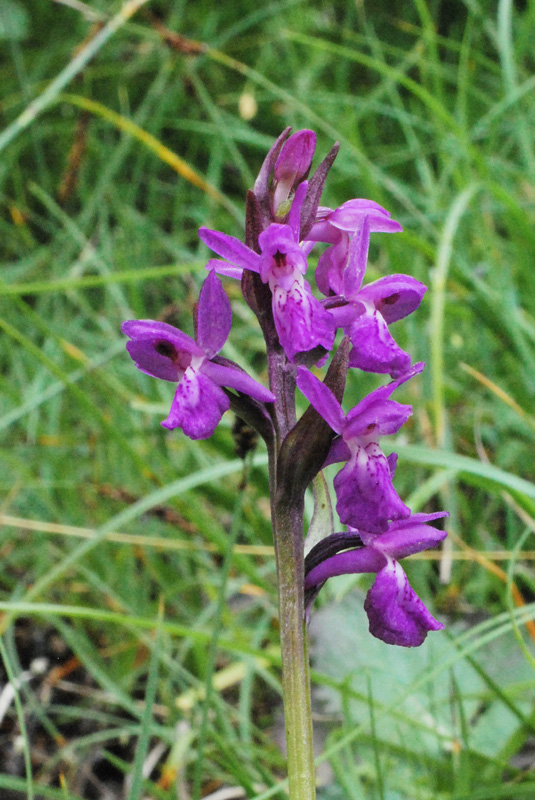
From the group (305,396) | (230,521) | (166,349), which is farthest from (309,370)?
(230,521)

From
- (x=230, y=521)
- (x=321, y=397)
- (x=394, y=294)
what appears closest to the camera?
(x=321, y=397)

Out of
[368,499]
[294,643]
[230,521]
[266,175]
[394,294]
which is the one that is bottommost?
[294,643]

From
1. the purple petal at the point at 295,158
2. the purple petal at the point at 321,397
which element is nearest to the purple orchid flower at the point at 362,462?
the purple petal at the point at 321,397

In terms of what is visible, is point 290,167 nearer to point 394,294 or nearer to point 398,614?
point 394,294

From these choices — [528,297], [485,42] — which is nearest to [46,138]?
[485,42]

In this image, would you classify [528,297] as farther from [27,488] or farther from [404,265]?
[27,488]
